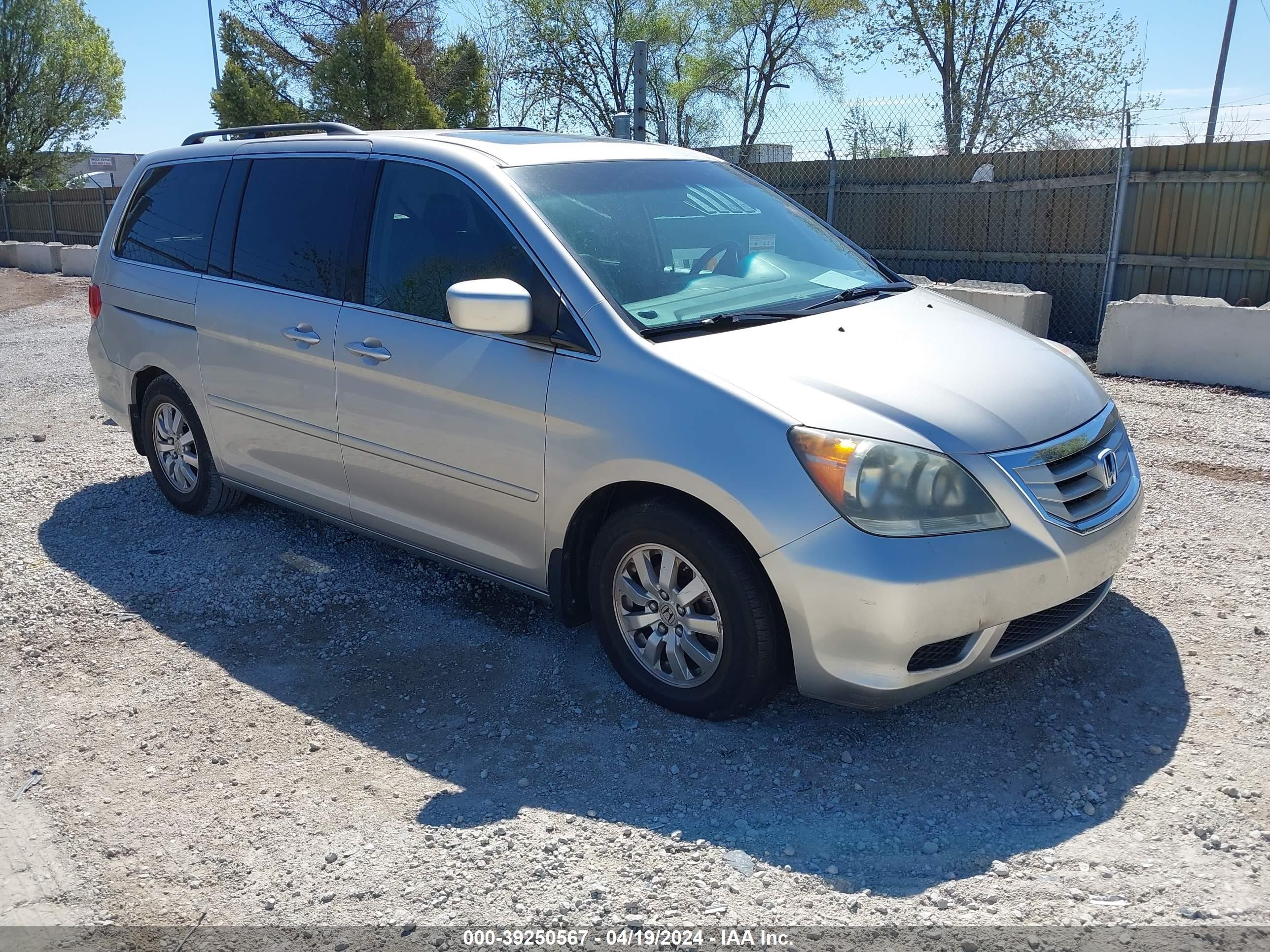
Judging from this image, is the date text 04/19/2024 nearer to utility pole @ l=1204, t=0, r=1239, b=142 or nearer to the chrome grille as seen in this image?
the chrome grille

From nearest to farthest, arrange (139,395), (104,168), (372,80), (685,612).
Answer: (685,612) → (139,395) → (372,80) → (104,168)

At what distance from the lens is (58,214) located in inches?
1074

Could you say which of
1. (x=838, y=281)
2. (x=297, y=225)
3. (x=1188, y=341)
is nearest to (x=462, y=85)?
(x=1188, y=341)

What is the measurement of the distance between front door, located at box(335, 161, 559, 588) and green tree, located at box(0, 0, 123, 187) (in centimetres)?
3982

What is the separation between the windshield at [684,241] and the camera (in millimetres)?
3791

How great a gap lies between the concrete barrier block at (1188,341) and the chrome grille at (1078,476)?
224 inches

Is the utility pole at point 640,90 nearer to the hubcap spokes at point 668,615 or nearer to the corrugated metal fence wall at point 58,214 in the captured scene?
the hubcap spokes at point 668,615

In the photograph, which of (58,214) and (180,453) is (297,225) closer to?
(180,453)

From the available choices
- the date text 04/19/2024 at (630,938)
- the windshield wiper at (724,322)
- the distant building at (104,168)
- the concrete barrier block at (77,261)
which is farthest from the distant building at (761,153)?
the distant building at (104,168)

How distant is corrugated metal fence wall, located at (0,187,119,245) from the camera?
1003 inches

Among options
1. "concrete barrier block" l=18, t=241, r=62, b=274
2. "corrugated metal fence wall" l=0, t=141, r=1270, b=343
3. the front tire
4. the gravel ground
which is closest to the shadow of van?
the gravel ground

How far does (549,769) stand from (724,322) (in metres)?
1.61

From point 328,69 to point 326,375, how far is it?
20.5 metres

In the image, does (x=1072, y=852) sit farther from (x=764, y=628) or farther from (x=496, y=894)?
(x=496, y=894)
